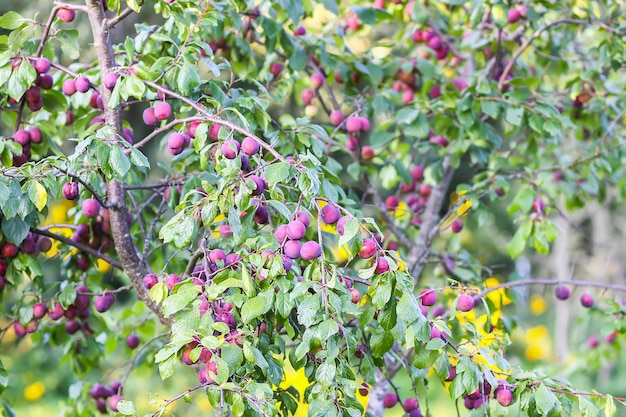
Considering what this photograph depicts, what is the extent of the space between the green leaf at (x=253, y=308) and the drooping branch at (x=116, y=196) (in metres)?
0.45

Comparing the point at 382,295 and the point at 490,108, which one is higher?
the point at 382,295

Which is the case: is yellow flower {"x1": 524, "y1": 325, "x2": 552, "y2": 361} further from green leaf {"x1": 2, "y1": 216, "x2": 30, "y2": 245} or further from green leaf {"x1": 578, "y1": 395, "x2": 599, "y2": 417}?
green leaf {"x1": 2, "y1": 216, "x2": 30, "y2": 245}

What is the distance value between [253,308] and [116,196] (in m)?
0.57

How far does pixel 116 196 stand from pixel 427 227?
1.23 m

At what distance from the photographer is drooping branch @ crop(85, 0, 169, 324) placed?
1.54 meters

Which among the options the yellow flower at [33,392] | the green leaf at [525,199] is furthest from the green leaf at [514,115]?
the yellow flower at [33,392]

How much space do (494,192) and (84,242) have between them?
→ 1240 millimetres

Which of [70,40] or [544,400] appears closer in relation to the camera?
[544,400]

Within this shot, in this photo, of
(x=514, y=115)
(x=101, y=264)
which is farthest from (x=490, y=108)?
(x=101, y=264)

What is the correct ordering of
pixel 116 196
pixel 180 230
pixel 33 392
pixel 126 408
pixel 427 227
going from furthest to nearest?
pixel 33 392 → pixel 427 227 → pixel 116 196 → pixel 180 230 → pixel 126 408

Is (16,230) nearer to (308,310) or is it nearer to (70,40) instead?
(70,40)

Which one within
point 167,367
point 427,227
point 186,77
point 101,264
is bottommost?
point 101,264

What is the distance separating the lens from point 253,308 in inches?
45.8

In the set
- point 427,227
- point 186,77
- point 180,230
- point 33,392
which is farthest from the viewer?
point 33,392
